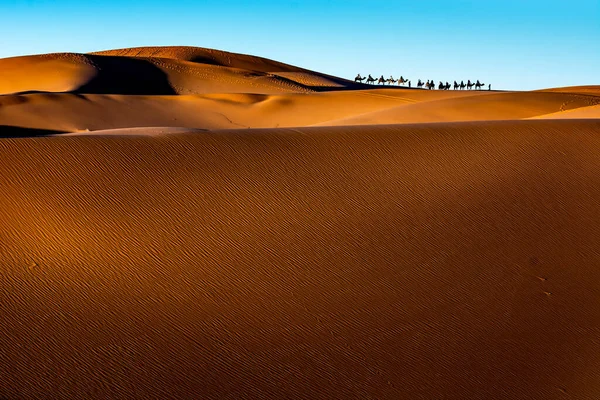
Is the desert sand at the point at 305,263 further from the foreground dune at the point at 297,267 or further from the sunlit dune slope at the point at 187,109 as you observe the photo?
the sunlit dune slope at the point at 187,109

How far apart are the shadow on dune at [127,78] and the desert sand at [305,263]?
32968mm

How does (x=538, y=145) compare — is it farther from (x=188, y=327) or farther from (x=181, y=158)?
(x=188, y=327)

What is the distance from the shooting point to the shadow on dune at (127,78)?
40844 millimetres

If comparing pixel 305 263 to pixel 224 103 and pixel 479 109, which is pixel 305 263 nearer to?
pixel 479 109

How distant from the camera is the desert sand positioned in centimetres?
477

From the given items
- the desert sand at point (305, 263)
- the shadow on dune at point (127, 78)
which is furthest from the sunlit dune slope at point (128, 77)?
the desert sand at point (305, 263)

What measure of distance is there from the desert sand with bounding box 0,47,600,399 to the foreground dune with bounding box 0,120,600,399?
0.02 metres

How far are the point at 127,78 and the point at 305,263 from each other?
40211 mm

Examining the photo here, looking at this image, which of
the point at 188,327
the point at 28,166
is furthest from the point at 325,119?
the point at 188,327

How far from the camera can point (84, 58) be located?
4503 cm

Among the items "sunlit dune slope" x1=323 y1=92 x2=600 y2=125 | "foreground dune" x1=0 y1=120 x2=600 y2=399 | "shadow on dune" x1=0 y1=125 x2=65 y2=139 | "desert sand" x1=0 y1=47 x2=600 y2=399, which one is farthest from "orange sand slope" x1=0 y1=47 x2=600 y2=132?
"foreground dune" x1=0 y1=120 x2=600 y2=399

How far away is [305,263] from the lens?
608cm

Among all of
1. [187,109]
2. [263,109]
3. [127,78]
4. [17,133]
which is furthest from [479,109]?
[127,78]

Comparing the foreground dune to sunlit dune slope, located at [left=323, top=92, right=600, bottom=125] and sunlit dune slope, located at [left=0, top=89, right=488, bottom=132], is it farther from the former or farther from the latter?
sunlit dune slope, located at [left=0, top=89, right=488, bottom=132]
